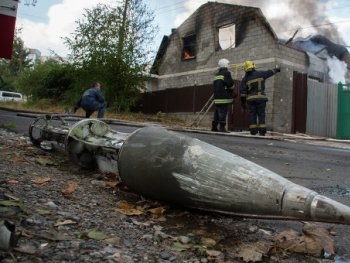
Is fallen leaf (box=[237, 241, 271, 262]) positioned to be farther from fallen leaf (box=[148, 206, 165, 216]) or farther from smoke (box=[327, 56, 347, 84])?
smoke (box=[327, 56, 347, 84])

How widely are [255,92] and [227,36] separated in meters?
10.2

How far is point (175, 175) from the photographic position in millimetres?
2400

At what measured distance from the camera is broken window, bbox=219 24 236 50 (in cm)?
1880

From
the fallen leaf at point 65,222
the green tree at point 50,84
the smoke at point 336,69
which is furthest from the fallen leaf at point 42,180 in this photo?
the green tree at point 50,84

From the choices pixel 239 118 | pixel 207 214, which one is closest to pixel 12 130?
pixel 207 214

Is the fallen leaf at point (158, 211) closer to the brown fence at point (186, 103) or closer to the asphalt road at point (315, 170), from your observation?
the asphalt road at point (315, 170)

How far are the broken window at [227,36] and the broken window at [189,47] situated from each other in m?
1.91

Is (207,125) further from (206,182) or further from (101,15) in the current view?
(206,182)

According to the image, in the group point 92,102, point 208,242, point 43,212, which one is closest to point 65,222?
point 43,212

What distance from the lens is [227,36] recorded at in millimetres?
19281

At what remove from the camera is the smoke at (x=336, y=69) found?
18.0 m

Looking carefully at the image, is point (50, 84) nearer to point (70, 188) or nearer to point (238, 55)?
point (238, 55)

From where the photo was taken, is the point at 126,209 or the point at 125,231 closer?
the point at 125,231

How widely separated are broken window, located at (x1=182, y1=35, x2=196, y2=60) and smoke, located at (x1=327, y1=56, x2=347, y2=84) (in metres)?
6.51
